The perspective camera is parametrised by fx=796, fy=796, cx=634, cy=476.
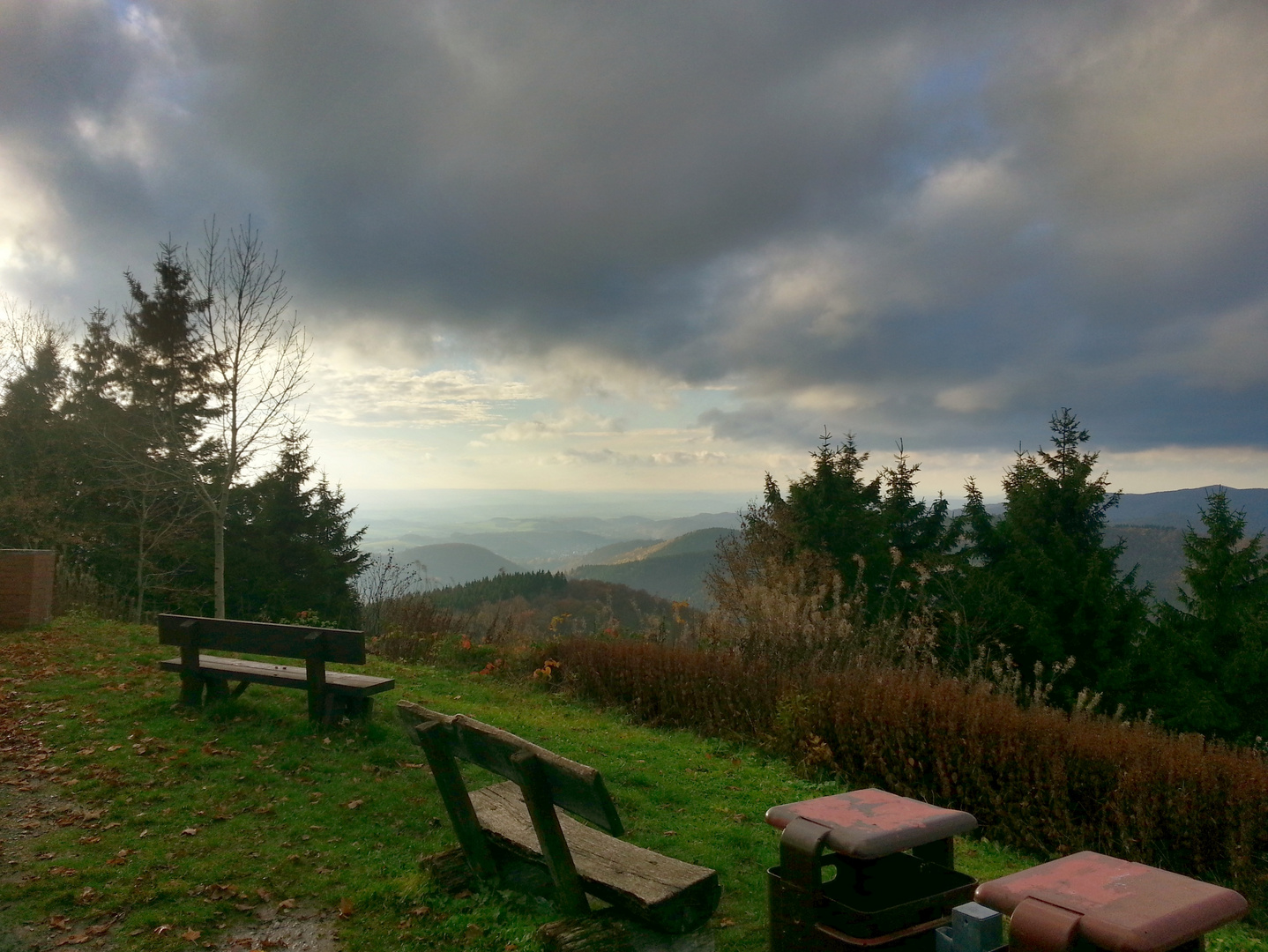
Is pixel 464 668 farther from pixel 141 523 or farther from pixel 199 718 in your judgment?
pixel 141 523

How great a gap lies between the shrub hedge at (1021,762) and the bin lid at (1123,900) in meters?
4.52

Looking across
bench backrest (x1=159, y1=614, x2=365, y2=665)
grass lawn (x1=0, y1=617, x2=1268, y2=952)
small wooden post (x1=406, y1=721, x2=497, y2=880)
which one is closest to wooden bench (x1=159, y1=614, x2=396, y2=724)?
bench backrest (x1=159, y1=614, x2=365, y2=665)

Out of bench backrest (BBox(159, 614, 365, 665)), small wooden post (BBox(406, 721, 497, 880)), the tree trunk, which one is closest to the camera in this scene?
small wooden post (BBox(406, 721, 497, 880))

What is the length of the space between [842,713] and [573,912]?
474 cm

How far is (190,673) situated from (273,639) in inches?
50.2

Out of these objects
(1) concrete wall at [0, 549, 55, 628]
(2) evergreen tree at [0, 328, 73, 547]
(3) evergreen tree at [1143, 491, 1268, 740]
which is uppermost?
(2) evergreen tree at [0, 328, 73, 547]

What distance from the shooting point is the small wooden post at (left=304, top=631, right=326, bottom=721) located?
21.1ft

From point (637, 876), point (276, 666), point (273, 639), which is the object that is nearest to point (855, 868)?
point (637, 876)

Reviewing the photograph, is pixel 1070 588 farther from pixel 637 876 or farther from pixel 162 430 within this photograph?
pixel 162 430

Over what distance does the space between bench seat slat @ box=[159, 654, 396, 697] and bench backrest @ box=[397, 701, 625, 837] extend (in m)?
3.15

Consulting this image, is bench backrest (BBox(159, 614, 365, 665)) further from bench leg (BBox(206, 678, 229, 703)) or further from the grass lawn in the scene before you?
the grass lawn

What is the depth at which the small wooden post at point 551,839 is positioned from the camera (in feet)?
10.5

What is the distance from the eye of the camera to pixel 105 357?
83.1ft

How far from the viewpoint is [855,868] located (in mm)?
2885
